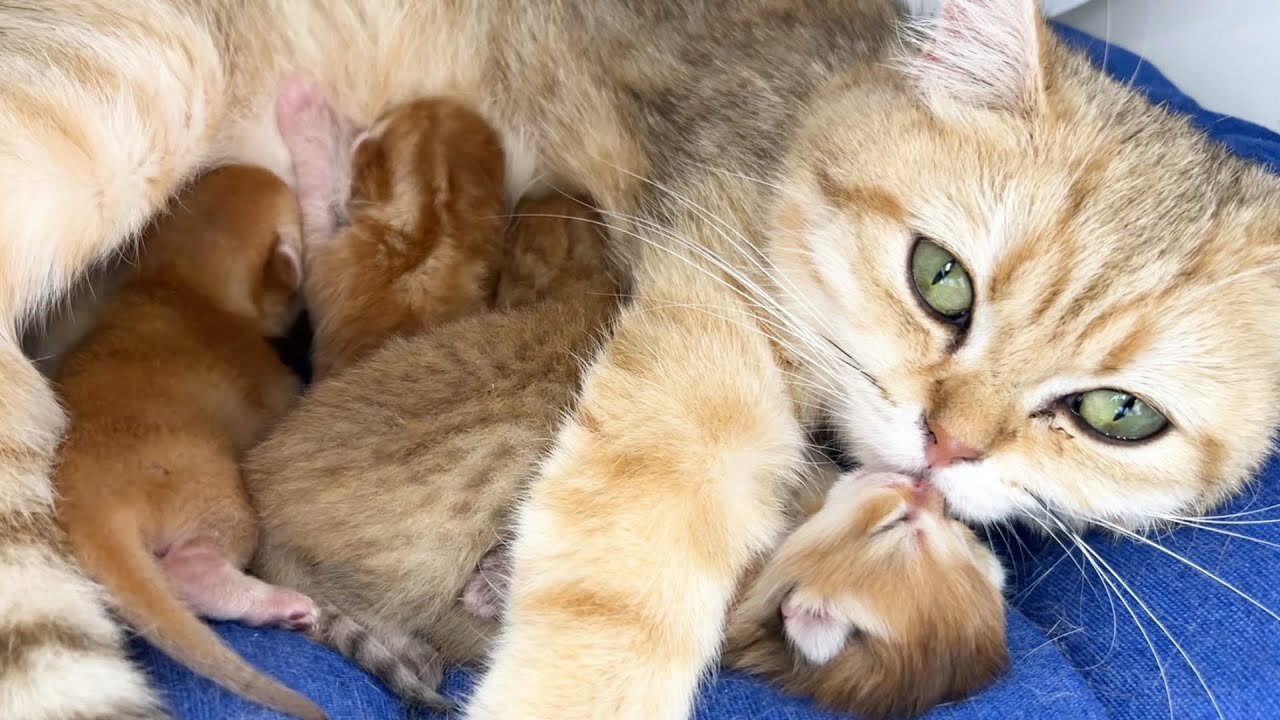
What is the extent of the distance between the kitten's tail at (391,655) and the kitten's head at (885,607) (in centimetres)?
40

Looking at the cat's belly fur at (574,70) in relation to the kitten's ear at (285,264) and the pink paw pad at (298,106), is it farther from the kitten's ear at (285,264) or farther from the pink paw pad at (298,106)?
the kitten's ear at (285,264)

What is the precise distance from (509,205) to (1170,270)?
3.46 feet

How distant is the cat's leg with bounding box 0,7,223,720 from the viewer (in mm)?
905

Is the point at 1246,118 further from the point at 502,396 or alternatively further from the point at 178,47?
the point at 178,47

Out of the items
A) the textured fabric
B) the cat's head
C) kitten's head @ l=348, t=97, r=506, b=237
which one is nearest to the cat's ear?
the cat's head

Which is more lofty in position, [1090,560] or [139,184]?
[139,184]

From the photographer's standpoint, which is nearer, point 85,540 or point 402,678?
point 85,540

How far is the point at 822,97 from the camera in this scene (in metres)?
1.34

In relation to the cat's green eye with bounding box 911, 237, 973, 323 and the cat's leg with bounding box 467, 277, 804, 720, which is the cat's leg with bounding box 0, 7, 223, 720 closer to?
the cat's leg with bounding box 467, 277, 804, 720

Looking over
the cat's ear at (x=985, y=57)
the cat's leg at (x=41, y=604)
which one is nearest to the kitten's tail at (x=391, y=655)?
the cat's leg at (x=41, y=604)

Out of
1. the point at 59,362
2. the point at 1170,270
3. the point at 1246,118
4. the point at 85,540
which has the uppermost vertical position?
the point at 1246,118

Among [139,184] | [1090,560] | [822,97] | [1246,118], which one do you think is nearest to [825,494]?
[1090,560]

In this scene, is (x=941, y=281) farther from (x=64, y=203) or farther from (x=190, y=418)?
(x=64, y=203)

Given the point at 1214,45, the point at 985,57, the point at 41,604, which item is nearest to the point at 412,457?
the point at 41,604
